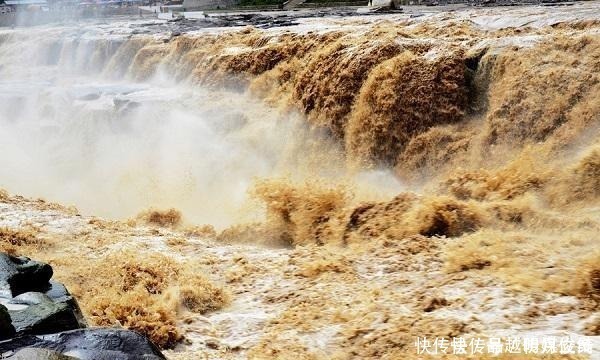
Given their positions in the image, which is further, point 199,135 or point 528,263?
point 199,135

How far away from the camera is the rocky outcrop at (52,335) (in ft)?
13.6

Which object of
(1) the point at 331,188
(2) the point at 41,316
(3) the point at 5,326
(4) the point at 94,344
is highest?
(3) the point at 5,326

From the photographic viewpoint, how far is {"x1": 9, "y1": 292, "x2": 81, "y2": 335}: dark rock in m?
4.47

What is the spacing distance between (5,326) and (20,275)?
1.32 meters

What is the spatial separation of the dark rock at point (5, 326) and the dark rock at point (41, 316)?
2.8 inches

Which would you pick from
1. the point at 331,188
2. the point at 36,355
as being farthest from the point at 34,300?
the point at 331,188

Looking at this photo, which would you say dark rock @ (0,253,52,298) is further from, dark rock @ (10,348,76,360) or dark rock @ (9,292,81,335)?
dark rock @ (10,348,76,360)

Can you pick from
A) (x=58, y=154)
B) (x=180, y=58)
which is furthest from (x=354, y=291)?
(x=180, y=58)

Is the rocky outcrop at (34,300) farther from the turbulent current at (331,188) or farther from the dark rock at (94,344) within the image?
the turbulent current at (331,188)

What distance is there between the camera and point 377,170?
10.4 metres

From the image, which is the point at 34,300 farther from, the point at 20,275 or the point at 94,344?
the point at 94,344

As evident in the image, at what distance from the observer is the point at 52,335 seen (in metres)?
4.44

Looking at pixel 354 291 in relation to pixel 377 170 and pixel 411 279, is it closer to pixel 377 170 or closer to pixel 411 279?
pixel 411 279

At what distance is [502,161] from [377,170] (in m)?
2.28
